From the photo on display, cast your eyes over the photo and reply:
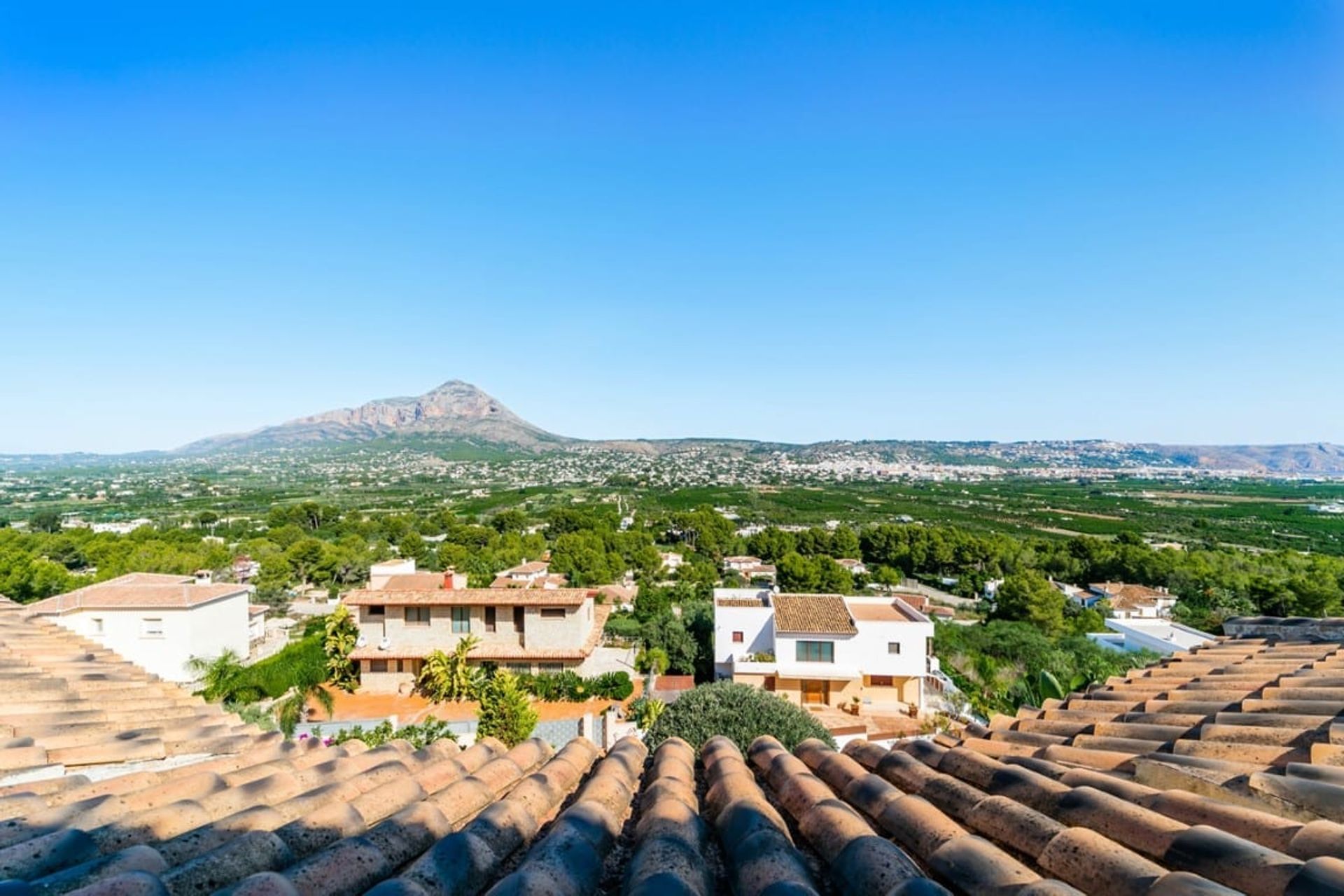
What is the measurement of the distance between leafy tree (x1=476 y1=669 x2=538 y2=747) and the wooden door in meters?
10.0

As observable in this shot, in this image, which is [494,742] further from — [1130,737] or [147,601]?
[147,601]

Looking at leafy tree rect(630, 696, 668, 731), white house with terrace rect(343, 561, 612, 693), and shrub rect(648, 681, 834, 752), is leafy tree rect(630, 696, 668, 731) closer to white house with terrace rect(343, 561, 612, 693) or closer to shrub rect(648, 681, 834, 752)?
shrub rect(648, 681, 834, 752)

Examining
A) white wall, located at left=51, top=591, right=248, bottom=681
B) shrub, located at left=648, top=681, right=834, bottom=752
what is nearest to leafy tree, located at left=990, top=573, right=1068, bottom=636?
shrub, located at left=648, top=681, right=834, bottom=752

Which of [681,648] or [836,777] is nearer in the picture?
[836,777]

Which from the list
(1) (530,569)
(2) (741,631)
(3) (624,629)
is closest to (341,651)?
(3) (624,629)

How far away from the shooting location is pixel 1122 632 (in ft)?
100

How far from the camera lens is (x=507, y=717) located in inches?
679

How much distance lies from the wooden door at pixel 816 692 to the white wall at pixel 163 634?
74.3 feet

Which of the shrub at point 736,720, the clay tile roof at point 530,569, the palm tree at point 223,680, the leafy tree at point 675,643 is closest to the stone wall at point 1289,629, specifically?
the shrub at point 736,720

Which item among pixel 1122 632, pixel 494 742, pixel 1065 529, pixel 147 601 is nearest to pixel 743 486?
pixel 1065 529

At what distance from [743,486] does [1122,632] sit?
135831 mm

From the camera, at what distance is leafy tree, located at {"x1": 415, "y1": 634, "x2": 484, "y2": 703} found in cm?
2369

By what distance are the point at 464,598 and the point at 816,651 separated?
44.9ft

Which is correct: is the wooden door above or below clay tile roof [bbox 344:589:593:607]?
below
